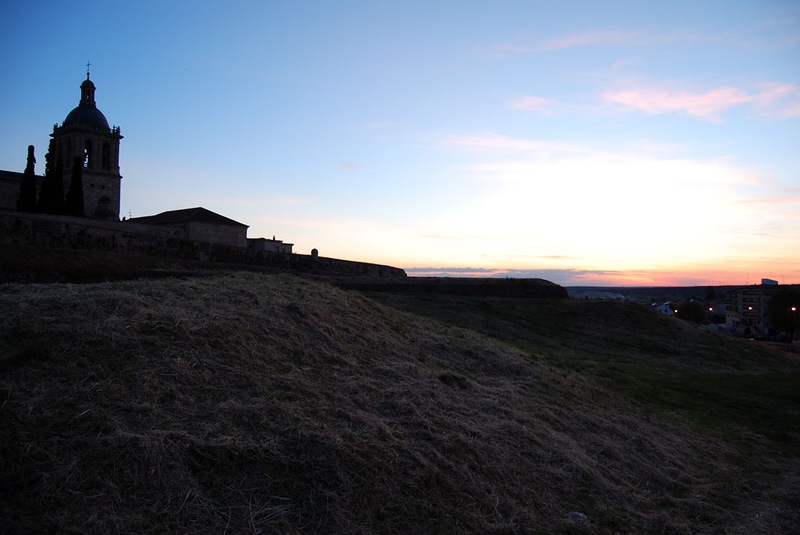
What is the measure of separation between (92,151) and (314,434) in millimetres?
55693

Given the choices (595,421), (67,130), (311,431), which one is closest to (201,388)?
(311,431)

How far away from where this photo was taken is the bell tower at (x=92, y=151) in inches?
2057

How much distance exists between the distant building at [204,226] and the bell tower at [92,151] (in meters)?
11.1

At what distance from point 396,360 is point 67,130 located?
177 ft

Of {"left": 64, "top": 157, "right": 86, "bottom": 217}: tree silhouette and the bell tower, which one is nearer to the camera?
{"left": 64, "top": 157, "right": 86, "bottom": 217}: tree silhouette

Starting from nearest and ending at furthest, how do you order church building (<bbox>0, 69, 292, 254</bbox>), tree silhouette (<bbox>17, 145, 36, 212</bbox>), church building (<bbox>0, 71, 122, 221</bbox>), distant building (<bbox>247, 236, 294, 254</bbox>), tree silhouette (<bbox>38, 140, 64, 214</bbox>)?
tree silhouette (<bbox>38, 140, 64, 214</bbox>)
tree silhouette (<bbox>17, 145, 36, 212</bbox>)
church building (<bbox>0, 69, 292, 254</bbox>)
distant building (<bbox>247, 236, 294, 254</bbox>)
church building (<bbox>0, 71, 122, 221</bbox>)

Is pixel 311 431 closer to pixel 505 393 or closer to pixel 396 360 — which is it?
pixel 396 360

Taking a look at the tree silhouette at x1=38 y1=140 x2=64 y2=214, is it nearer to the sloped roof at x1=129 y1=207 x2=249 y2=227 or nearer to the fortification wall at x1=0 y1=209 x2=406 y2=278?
the sloped roof at x1=129 y1=207 x2=249 y2=227

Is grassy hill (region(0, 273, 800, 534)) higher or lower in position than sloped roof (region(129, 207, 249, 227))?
lower

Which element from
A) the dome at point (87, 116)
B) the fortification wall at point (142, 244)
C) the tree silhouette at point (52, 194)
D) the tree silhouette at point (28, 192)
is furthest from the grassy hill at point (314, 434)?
the dome at point (87, 116)

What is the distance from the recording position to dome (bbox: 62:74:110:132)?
53.1 m

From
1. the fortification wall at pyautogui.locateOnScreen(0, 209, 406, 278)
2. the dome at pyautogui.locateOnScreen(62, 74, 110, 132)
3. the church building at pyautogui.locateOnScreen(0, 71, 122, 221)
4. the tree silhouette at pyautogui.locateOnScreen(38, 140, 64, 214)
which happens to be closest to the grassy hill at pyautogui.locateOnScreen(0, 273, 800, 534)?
the fortification wall at pyautogui.locateOnScreen(0, 209, 406, 278)

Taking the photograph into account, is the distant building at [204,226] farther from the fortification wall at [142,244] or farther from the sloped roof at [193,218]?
the fortification wall at [142,244]

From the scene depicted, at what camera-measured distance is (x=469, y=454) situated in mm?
6195
